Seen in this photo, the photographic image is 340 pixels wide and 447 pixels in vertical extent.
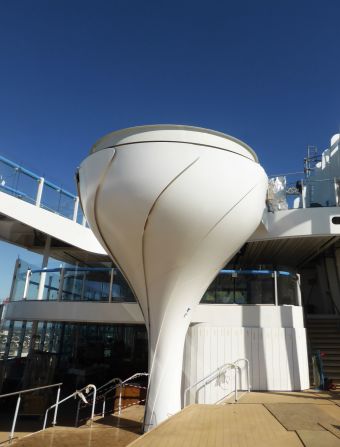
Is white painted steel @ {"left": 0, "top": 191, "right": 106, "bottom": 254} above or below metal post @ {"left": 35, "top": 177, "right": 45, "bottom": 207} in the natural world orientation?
below

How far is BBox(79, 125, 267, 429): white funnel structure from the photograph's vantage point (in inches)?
229

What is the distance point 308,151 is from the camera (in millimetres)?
17328

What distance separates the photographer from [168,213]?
5.92 meters

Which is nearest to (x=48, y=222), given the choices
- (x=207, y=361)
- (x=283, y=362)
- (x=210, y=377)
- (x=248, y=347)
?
(x=207, y=361)

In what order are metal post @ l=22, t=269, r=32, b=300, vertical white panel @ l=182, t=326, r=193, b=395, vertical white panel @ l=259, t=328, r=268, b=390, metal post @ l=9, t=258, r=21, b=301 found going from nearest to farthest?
1. vertical white panel @ l=182, t=326, r=193, b=395
2. vertical white panel @ l=259, t=328, r=268, b=390
3. metal post @ l=22, t=269, r=32, b=300
4. metal post @ l=9, t=258, r=21, b=301

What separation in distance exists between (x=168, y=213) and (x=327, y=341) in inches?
321

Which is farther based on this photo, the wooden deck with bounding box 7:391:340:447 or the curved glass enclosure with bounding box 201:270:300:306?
the curved glass enclosure with bounding box 201:270:300:306

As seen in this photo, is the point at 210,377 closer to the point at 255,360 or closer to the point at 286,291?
the point at 255,360

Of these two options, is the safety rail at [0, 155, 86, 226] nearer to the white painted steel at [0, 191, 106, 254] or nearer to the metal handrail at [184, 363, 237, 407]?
the white painted steel at [0, 191, 106, 254]

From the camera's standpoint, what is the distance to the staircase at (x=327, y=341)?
9844mm

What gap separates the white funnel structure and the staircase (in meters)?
5.05

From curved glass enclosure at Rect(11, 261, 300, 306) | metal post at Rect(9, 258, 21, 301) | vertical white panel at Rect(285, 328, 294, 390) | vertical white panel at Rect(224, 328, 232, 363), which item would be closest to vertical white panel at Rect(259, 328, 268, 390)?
vertical white panel at Rect(285, 328, 294, 390)

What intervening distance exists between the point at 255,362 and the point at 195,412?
2650mm

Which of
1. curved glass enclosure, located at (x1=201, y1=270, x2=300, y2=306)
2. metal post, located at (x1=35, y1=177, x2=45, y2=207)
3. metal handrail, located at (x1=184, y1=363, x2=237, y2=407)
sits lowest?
metal handrail, located at (x1=184, y1=363, x2=237, y2=407)
